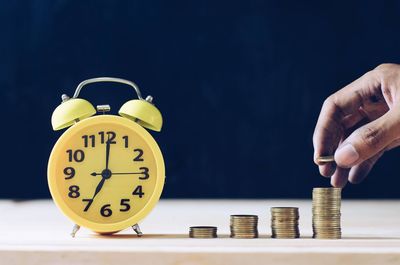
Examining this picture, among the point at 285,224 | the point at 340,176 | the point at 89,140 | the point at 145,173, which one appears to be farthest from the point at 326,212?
the point at 340,176

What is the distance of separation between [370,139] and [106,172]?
48 centimetres

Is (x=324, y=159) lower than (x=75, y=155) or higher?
lower

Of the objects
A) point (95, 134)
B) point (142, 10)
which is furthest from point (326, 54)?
point (95, 134)

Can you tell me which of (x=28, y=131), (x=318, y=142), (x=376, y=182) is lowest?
(x=376, y=182)

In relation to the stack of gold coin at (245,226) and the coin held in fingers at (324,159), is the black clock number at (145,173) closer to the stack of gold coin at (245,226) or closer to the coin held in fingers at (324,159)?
the stack of gold coin at (245,226)

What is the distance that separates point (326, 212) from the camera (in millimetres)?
1310

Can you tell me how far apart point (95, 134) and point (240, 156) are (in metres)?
1.71

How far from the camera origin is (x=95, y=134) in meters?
1.38

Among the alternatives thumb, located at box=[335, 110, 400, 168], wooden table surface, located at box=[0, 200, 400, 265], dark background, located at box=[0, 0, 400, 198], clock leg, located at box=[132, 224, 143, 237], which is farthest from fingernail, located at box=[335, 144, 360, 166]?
dark background, located at box=[0, 0, 400, 198]

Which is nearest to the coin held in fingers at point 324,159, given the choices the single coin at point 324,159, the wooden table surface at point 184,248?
the single coin at point 324,159

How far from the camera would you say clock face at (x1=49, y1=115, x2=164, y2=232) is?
1364 mm

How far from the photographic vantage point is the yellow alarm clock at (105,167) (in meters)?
1.36

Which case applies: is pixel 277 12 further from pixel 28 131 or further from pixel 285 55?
pixel 28 131

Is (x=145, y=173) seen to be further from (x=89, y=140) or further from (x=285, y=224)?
(x=285, y=224)
